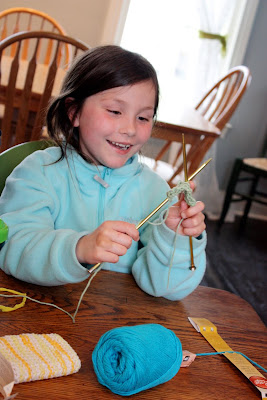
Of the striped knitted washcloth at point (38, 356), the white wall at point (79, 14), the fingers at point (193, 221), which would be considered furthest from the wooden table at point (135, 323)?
the white wall at point (79, 14)

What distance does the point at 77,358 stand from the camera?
0.69m

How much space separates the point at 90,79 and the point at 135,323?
60 cm

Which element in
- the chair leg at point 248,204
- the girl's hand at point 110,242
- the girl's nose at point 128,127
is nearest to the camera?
the girl's hand at point 110,242

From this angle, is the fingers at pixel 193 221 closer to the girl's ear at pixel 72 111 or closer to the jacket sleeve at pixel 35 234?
the jacket sleeve at pixel 35 234

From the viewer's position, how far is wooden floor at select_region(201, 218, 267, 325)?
9.62ft

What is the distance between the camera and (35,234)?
99 centimetres

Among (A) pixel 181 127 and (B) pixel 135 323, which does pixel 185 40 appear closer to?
(A) pixel 181 127

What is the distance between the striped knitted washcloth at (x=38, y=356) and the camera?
2.10 feet

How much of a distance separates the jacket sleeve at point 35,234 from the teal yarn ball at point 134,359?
0.21 meters

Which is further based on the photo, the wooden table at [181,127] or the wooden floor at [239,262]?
the wooden floor at [239,262]

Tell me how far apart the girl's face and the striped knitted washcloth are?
56cm

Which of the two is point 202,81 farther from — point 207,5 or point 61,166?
point 61,166

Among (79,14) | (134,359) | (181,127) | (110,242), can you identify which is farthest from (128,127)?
(79,14)

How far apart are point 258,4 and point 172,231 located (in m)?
3.61
